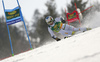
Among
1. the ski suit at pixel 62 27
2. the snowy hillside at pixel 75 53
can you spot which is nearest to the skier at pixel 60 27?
the ski suit at pixel 62 27

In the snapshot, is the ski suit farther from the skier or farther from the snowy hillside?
the snowy hillside

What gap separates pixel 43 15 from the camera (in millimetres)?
21234

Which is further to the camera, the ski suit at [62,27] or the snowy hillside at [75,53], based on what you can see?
the ski suit at [62,27]

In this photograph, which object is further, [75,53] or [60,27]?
[60,27]

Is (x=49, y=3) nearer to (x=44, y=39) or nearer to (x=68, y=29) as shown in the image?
(x=44, y=39)

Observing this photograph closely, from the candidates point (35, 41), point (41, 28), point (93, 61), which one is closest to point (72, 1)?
point (41, 28)

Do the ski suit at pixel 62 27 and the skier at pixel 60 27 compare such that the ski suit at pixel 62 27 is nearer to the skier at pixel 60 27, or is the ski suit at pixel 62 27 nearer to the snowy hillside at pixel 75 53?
the skier at pixel 60 27

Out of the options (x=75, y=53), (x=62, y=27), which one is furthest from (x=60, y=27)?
(x=75, y=53)

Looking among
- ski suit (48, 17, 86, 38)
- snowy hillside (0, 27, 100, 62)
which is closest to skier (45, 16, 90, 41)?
ski suit (48, 17, 86, 38)

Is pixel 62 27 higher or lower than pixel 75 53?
lower

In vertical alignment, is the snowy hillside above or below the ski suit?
above

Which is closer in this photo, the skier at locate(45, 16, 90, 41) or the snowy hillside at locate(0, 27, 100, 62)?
the snowy hillside at locate(0, 27, 100, 62)

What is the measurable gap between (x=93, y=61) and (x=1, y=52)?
2633 cm

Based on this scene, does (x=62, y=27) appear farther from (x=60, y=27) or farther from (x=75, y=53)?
(x=75, y=53)
